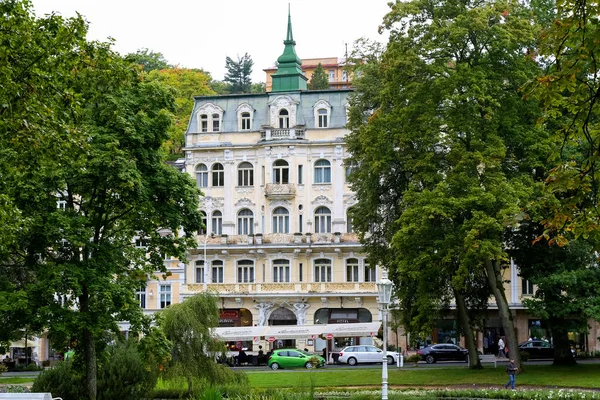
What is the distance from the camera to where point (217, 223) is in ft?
242

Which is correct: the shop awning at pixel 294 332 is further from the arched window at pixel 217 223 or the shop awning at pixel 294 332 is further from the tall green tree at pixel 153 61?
the tall green tree at pixel 153 61

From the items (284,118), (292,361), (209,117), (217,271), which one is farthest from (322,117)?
(292,361)

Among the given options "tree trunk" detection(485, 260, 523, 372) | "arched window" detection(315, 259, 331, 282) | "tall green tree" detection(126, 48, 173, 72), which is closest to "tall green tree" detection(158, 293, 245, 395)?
"tree trunk" detection(485, 260, 523, 372)

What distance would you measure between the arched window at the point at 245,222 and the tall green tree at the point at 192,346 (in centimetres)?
3412

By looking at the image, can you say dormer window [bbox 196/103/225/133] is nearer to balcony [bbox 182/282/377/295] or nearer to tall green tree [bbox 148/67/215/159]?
balcony [bbox 182/282/377/295]

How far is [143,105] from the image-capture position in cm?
3438

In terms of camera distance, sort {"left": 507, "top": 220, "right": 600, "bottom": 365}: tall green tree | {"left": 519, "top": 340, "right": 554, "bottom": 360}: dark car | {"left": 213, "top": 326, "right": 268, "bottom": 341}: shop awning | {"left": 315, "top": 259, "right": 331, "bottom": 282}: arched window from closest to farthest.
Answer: {"left": 507, "top": 220, "right": 600, "bottom": 365}: tall green tree < {"left": 519, "top": 340, "right": 554, "bottom": 360}: dark car < {"left": 213, "top": 326, "right": 268, "bottom": 341}: shop awning < {"left": 315, "top": 259, "right": 331, "bottom": 282}: arched window

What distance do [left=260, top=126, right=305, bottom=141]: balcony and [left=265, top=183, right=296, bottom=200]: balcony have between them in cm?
350

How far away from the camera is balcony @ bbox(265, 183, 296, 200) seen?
7200cm

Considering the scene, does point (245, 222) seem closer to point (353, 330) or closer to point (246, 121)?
point (246, 121)

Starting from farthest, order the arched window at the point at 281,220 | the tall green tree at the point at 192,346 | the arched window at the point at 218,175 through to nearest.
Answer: the arched window at the point at 218,175 → the arched window at the point at 281,220 → the tall green tree at the point at 192,346

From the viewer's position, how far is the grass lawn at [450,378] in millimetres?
40750

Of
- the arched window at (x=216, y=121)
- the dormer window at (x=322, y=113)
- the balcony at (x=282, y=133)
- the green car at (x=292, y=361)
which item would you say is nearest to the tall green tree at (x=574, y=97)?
the green car at (x=292, y=361)

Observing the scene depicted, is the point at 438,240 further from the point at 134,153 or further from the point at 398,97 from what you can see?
the point at 134,153
